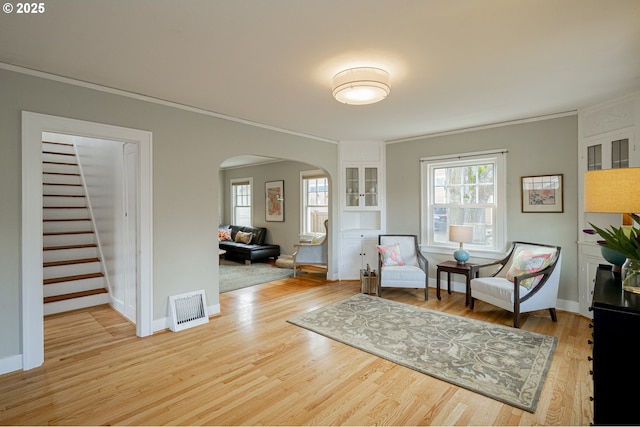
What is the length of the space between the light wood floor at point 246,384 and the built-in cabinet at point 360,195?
2.48 metres

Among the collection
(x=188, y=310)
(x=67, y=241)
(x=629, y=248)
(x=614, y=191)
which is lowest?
(x=188, y=310)

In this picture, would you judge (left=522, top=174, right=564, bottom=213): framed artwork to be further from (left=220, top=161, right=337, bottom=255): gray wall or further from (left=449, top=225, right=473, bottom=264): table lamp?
(left=220, top=161, right=337, bottom=255): gray wall

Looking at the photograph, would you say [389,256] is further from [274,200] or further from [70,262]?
[70,262]

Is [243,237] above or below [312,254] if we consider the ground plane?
above

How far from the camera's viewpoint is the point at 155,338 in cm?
325

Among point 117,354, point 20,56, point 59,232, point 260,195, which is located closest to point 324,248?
point 260,195

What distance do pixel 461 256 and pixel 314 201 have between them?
12.2 ft

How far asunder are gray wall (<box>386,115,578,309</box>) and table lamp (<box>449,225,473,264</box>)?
465 mm

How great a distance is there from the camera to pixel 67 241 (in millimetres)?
4531

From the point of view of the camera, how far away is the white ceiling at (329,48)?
187cm

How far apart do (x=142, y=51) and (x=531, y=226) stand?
4.86 meters

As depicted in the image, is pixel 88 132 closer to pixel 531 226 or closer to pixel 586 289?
pixel 531 226

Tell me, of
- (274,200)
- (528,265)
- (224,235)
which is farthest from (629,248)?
(224,235)

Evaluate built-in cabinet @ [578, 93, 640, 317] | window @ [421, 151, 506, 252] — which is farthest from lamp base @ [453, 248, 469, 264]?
built-in cabinet @ [578, 93, 640, 317]
